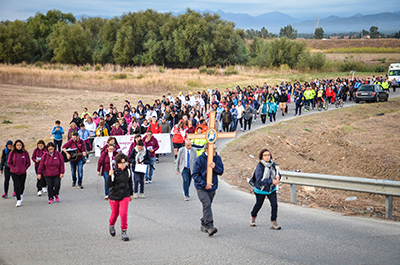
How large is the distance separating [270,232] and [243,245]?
101cm

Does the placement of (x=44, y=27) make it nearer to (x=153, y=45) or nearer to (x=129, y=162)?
(x=153, y=45)

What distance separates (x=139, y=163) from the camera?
12102mm

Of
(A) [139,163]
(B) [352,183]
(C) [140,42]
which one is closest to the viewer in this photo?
(B) [352,183]

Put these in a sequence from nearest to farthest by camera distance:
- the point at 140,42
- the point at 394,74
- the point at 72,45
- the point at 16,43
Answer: the point at 394,74, the point at 140,42, the point at 16,43, the point at 72,45

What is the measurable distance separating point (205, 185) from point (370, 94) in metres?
30.5

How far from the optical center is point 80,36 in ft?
275

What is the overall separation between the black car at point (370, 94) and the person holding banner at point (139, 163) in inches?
1081

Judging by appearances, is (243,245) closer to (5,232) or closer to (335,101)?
(5,232)

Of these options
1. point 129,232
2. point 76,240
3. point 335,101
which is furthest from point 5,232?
point 335,101

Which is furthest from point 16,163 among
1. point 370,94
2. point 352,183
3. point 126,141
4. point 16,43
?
point 16,43

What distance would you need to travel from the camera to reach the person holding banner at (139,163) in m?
11.9

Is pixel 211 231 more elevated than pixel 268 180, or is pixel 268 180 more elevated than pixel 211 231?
pixel 268 180

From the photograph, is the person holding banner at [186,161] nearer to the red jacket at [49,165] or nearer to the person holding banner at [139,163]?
the person holding banner at [139,163]

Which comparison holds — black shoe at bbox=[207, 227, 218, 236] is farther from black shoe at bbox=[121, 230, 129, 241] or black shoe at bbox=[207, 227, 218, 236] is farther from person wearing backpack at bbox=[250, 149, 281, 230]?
black shoe at bbox=[121, 230, 129, 241]
